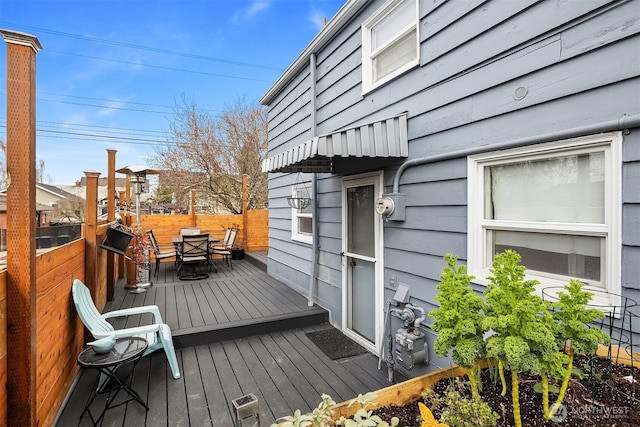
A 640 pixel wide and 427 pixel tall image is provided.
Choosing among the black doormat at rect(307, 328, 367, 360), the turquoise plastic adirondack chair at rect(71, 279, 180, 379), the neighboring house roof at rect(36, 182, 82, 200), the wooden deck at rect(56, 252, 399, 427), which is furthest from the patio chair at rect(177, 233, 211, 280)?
the neighboring house roof at rect(36, 182, 82, 200)

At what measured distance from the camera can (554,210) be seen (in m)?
1.85

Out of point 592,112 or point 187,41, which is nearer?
point 592,112

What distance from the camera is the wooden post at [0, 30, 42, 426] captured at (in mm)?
1623

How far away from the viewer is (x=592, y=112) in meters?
1.60

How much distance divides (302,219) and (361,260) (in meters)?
1.77

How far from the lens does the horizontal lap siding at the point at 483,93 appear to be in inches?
59.7

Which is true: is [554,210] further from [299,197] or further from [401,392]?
[299,197]

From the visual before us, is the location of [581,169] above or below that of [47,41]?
below

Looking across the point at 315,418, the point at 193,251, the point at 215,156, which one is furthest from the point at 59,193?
the point at 315,418

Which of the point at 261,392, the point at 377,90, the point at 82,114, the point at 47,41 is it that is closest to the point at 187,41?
the point at 47,41

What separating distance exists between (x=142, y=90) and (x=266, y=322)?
18.5 m

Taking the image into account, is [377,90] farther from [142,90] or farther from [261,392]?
[142,90]

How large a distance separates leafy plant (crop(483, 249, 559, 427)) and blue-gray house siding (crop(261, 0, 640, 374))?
723mm

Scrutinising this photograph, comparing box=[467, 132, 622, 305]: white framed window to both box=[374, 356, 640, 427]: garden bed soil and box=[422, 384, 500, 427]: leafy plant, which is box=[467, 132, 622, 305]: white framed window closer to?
box=[374, 356, 640, 427]: garden bed soil
